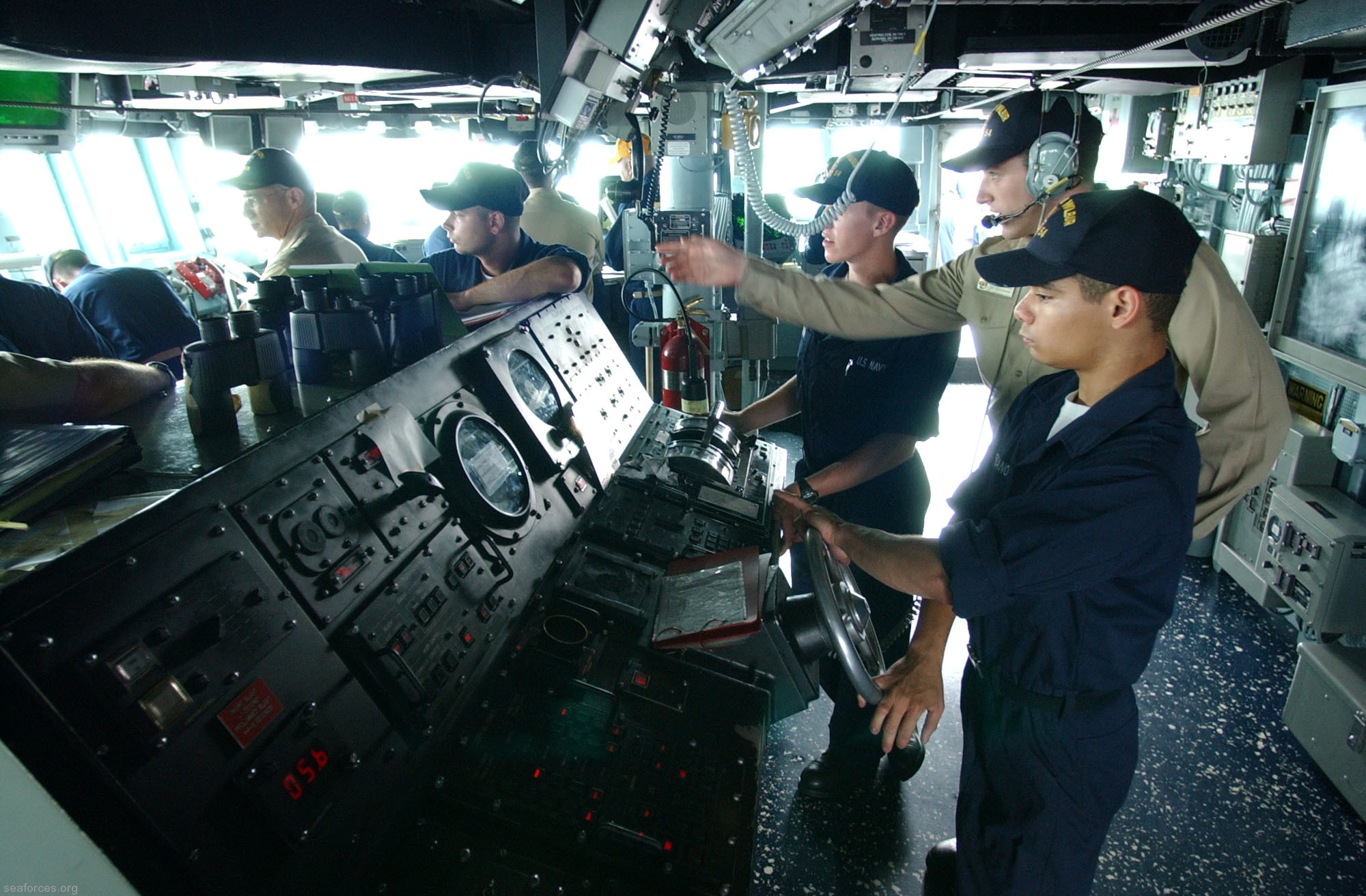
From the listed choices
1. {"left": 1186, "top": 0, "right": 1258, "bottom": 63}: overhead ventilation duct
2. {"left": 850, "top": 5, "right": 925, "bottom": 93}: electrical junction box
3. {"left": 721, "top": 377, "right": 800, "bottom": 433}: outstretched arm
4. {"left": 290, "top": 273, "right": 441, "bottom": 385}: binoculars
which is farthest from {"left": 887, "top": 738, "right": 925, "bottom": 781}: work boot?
{"left": 1186, "top": 0, "right": 1258, "bottom": 63}: overhead ventilation duct

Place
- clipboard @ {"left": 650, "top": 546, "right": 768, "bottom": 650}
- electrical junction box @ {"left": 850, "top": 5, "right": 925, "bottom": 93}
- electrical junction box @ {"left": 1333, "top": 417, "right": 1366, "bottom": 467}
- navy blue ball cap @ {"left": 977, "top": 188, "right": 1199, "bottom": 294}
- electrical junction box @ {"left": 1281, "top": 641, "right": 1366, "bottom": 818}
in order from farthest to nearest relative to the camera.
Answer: electrical junction box @ {"left": 850, "top": 5, "right": 925, "bottom": 93}
electrical junction box @ {"left": 1333, "top": 417, "right": 1366, "bottom": 467}
electrical junction box @ {"left": 1281, "top": 641, "right": 1366, "bottom": 818}
clipboard @ {"left": 650, "top": 546, "right": 768, "bottom": 650}
navy blue ball cap @ {"left": 977, "top": 188, "right": 1199, "bottom": 294}

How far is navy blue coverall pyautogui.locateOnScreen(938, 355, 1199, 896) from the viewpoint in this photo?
4.08 ft

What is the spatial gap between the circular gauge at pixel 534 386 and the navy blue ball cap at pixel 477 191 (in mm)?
888

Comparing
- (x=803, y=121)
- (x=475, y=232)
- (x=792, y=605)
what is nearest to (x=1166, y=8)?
(x=475, y=232)

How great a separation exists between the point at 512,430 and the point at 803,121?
25.8 ft

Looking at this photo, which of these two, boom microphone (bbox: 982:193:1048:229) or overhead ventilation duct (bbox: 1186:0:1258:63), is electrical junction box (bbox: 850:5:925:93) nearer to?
overhead ventilation duct (bbox: 1186:0:1258:63)

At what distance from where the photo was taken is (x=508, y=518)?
169cm

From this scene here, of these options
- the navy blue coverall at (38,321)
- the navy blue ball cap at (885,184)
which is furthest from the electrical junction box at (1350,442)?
the navy blue coverall at (38,321)

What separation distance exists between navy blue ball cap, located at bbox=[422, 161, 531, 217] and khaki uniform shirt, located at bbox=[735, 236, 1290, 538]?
1.13 metres

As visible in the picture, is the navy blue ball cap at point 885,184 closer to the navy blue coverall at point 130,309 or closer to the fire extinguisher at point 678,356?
the fire extinguisher at point 678,356

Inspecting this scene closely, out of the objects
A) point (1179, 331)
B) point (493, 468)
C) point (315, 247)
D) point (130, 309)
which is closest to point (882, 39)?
point (1179, 331)

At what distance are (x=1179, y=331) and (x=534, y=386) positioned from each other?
5.39 ft

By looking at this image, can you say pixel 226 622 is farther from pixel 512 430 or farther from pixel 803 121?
pixel 803 121

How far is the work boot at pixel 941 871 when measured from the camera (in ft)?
6.80
